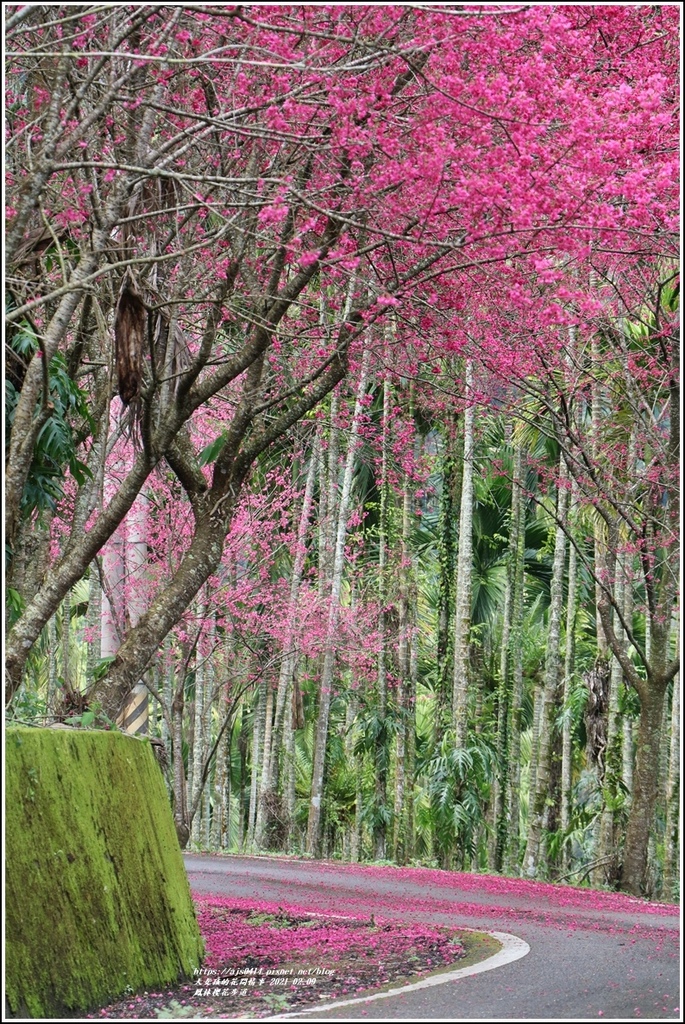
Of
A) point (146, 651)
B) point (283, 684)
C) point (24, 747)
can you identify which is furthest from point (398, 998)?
point (283, 684)

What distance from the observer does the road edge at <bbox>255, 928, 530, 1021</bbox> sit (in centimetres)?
598

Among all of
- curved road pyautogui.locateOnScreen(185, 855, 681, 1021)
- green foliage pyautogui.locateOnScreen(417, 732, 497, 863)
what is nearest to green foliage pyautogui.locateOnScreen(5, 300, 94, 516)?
curved road pyautogui.locateOnScreen(185, 855, 681, 1021)

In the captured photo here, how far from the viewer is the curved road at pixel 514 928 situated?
6.10 metres

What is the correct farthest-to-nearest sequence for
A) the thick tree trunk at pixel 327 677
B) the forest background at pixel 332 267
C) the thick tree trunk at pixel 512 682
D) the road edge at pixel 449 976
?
the thick tree trunk at pixel 327 677 → the thick tree trunk at pixel 512 682 → the forest background at pixel 332 267 → the road edge at pixel 449 976

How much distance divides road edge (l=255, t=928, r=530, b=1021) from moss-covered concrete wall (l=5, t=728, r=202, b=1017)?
89 cm

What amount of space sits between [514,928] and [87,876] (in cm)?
462


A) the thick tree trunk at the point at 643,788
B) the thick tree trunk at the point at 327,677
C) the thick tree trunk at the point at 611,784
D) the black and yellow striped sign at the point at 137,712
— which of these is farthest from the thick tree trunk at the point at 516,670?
the black and yellow striped sign at the point at 137,712

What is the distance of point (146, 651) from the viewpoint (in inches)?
331

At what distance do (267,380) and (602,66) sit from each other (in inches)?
142

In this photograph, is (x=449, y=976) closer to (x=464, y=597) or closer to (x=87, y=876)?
(x=87, y=876)

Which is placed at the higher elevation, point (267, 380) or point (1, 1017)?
point (267, 380)

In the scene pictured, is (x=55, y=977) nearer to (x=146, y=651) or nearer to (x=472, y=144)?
(x=146, y=651)

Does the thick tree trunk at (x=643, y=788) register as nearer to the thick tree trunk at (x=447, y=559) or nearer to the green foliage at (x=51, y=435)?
the thick tree trunk at (x=447, y=559)

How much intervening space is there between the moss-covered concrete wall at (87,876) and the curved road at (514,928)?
1133 mm
